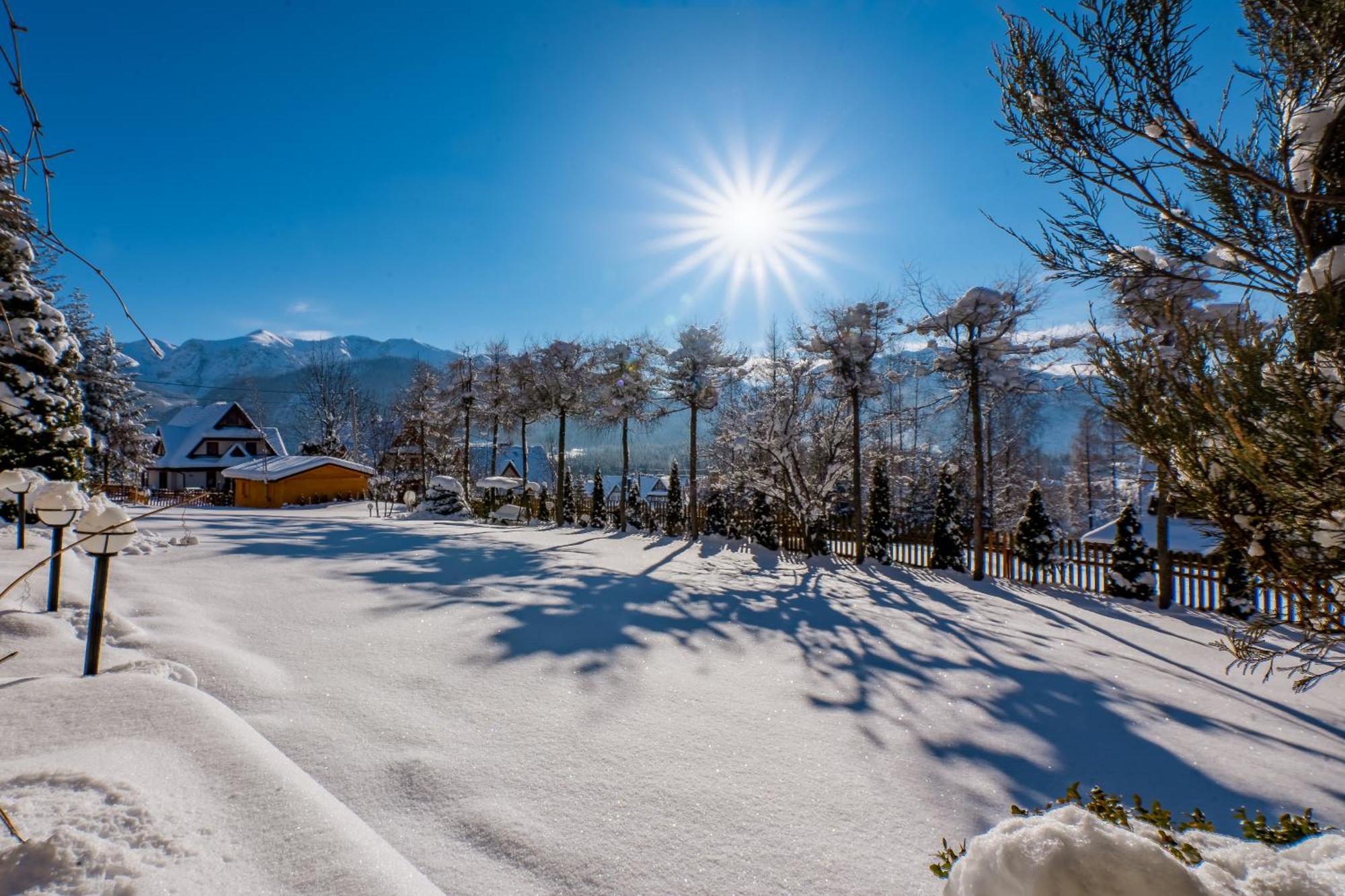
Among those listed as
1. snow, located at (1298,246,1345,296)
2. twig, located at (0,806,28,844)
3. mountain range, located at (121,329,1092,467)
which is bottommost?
twig, located at (0,806,28,844)

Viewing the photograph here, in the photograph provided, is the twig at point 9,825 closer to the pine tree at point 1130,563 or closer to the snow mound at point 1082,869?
Result: the snow mound at point 1082,869

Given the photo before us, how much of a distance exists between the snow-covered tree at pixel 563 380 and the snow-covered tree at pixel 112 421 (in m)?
19.7

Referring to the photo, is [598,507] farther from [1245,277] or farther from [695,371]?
[1245,277]

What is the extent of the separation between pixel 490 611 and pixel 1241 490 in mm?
6374

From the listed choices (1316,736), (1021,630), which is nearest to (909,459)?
(1021,630)

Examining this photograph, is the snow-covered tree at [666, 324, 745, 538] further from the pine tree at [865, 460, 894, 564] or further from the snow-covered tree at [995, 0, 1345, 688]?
the snow-covered tree at [995, 0, 1345, 688]

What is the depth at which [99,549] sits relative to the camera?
11.0ft

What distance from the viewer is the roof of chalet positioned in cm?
3528

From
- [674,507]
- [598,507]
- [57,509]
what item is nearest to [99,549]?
[57,509]

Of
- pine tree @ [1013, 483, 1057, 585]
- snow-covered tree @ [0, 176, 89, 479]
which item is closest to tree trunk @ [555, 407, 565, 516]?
snow-covered tree @ [0, 176, 89, 479]

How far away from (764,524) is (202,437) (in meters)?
40.0

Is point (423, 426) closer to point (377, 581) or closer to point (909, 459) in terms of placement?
point (377, 581)

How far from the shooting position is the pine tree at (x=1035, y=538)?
483 inches

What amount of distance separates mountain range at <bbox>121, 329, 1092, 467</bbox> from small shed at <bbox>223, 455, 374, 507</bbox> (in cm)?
538
